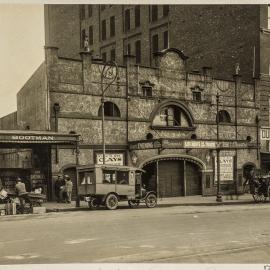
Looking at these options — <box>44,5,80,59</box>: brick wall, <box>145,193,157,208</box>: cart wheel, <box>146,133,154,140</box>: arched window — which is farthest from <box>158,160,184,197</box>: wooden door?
<box>44,5,80,59</box>: brick wall

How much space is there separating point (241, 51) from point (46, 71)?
15.5 m

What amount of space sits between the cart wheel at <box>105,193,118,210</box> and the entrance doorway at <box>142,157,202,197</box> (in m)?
8.05

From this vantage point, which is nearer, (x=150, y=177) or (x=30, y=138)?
(x=30, y=138)

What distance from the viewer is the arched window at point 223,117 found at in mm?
35594

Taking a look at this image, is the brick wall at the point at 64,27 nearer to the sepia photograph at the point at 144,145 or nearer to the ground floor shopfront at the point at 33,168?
the sepia photograph at the point at 144,145

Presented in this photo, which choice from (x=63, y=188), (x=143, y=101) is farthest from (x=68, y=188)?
(x=143, y=101)

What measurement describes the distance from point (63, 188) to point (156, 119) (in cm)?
847

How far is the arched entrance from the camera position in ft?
102

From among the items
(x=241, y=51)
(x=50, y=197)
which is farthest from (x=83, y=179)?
(x=241, y=51)

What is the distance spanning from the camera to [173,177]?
105ft

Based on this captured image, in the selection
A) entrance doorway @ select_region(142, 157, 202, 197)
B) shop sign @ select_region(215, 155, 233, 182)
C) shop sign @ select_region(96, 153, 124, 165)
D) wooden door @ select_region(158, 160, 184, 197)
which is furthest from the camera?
shop sign @ select_region(215, 155, 233, 182)

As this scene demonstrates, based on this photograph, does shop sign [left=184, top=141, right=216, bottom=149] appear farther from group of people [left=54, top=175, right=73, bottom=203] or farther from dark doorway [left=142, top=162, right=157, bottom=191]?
group of people [left=54, top=175, right=73, bottom=203]

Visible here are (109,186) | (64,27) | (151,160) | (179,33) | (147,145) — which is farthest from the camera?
(64,27)

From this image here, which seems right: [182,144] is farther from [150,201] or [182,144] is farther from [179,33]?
[179,33]
